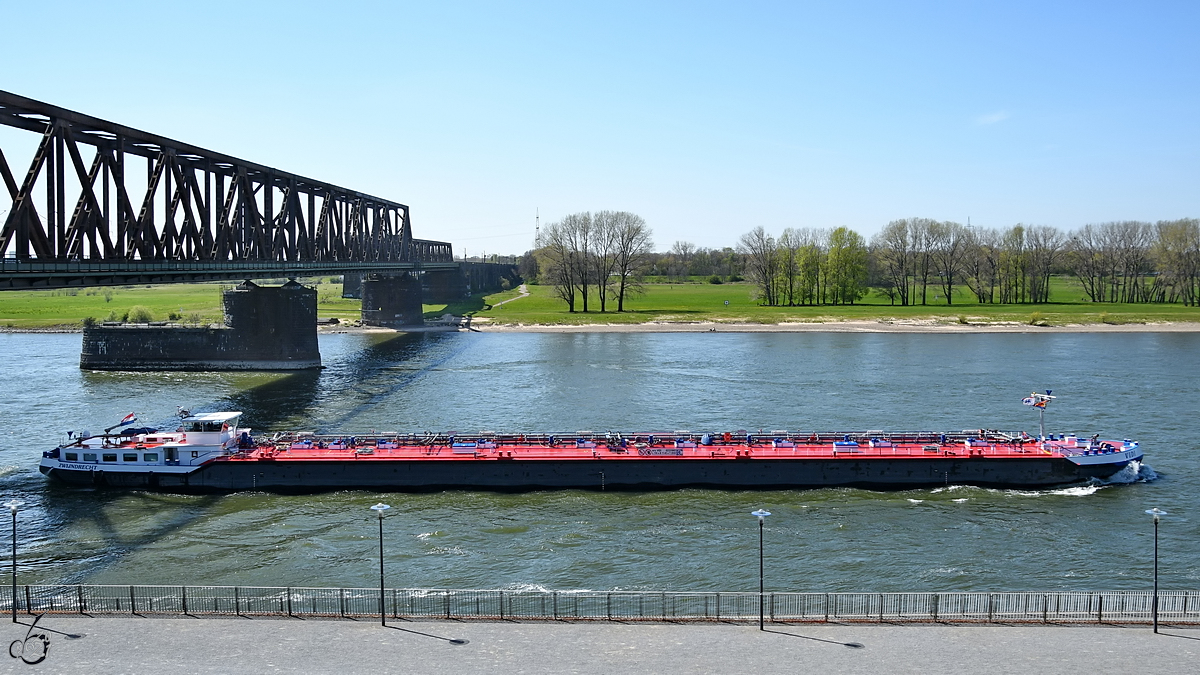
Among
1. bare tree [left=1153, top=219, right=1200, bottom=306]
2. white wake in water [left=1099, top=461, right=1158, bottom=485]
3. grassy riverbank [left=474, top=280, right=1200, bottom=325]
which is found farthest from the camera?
bare tree [left=1153, top=219, right=1200, bottom=306]

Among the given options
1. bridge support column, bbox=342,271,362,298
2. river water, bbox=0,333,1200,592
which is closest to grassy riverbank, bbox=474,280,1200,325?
bridge support column, bbox=342,271,362,298

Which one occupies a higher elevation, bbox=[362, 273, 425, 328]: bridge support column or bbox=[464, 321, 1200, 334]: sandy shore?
bbox=[362, 273, 425, 328]: bridge support column

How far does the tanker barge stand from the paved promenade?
2022cm

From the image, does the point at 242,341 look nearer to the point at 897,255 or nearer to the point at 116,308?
the point at 116,308

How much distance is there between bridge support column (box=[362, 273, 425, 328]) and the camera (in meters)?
140

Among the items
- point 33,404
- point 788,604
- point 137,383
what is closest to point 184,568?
point 788,604

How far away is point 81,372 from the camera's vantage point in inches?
3590

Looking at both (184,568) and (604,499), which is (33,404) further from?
(604,499)

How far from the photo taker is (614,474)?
153ft

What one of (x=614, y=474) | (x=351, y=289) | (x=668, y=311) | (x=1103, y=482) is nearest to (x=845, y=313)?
(x=668, y=311)

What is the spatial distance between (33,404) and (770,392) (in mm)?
55168

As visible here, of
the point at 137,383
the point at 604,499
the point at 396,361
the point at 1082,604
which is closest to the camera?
the point at 1082,604

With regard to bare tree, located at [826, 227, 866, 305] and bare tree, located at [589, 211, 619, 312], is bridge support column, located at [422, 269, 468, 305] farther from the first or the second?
bare tree, located at [826, 227, 866, 305]

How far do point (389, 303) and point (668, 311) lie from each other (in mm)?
42388
